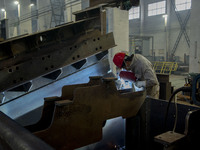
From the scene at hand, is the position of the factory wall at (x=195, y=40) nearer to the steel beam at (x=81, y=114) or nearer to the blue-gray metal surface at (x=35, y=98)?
the blue-gray metal surface at (x=35, y=98)

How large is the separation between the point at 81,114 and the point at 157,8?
56.2 ft

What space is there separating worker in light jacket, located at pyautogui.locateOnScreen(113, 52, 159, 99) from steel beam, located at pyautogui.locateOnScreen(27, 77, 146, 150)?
1069 mm

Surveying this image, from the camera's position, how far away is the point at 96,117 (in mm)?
1573

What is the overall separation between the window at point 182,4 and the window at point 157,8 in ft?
3.53

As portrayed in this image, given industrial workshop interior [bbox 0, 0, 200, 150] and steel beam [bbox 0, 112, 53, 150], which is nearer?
steel beam [bbox 0, 112, 53, 150]

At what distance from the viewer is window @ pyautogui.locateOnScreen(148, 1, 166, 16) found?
52.9 ft

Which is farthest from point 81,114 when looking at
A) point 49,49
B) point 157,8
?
point 157,8

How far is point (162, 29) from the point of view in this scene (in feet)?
54.9

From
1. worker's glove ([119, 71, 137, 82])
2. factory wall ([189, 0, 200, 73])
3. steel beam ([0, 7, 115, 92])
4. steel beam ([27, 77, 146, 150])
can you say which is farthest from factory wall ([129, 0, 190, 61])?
steel beam ([27, 77, 146, 150])

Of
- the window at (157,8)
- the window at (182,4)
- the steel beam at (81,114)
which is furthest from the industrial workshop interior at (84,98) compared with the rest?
the window at (157,8)

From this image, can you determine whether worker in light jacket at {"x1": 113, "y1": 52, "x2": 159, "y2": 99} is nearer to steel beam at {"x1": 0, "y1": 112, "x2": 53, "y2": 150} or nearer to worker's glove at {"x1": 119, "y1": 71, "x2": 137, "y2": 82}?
worker's glove at {"x1": 119, "y1": 71, "x2": 137, "y2": 82}

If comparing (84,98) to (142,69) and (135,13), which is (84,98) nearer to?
(142,69)

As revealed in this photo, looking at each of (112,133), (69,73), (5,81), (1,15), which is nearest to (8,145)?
(5,81)

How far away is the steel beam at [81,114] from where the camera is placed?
1.38 m
